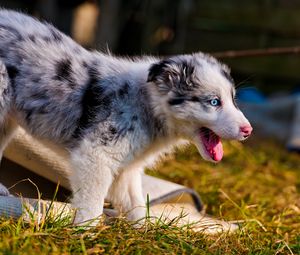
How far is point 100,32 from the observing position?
456 inches

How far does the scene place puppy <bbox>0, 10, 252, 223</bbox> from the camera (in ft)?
13.8

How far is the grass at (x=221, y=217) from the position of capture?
3703 millimetres

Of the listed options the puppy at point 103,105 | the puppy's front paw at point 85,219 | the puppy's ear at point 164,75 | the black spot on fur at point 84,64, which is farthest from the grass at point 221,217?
the black spot on fur at point 84,64

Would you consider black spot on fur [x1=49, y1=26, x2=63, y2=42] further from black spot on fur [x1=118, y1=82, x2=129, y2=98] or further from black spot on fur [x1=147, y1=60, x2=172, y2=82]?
black spot on fur [x1=147, y1=60, x2=172, y2=82]

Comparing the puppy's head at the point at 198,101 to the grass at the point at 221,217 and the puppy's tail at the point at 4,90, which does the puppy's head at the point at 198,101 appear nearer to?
the grass at the point at 221,217

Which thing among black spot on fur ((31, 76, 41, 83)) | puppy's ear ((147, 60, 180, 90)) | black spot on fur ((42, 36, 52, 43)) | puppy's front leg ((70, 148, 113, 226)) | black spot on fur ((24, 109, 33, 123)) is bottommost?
puppy's front leg ((70, 148, 113, 226))

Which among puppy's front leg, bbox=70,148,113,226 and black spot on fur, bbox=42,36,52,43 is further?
black spot on fur, bbox=42,36,52,43

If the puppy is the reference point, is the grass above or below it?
below

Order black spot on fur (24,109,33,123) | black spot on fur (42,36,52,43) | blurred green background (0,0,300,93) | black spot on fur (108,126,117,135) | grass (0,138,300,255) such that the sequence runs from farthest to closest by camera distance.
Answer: blurred green background (0,0,300,93), black spot on fur (42,36,52,43), black spot on fur (24,109,33,123), black spot on fur (108,126,117,135), grass (0,138,300,255)

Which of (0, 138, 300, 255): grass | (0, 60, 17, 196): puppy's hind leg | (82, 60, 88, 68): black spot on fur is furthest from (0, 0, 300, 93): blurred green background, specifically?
(82, 60, 88, 68): black spot on fur

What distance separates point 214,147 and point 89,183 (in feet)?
2.65

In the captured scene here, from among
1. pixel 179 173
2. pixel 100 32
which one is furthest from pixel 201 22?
pixel 179 173

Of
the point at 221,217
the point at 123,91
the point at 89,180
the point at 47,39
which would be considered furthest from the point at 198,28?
the point at 89,180

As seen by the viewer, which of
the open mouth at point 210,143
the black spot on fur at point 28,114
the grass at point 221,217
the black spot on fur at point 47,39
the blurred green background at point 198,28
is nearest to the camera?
the grass at point 221,217
